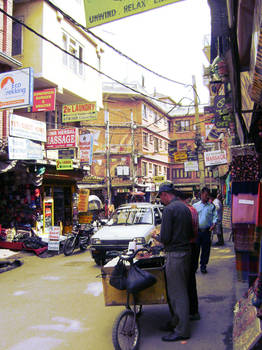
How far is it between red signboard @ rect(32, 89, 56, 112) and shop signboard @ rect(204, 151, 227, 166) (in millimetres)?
9528

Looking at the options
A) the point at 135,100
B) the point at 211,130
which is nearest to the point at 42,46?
the point at 211,130

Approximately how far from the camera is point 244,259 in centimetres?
467

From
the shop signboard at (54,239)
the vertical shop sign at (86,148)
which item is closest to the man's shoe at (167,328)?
the shop signboard at (54,239)

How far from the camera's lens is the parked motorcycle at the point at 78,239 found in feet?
38.5

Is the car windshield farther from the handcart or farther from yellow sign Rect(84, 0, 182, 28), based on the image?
yellow sign Rect(84, 0, 182, 28)

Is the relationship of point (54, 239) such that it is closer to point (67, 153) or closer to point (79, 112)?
point (67, 153)

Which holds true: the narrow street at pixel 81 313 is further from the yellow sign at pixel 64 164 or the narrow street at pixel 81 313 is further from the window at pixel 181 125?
the window at pixel 181 125

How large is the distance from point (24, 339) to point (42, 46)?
12.8m

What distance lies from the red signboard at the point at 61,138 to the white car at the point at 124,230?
4.92 m

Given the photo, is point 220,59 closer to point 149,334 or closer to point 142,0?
point 142,0

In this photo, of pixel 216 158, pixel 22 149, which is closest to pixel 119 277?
pixel 22 149

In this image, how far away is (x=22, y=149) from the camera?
11.7 m

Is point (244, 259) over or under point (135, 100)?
under

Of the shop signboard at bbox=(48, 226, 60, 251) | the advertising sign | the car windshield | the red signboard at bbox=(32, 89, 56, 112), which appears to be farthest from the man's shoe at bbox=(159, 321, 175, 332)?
the red signboard at bbox=(32, 89, 56, 112)
